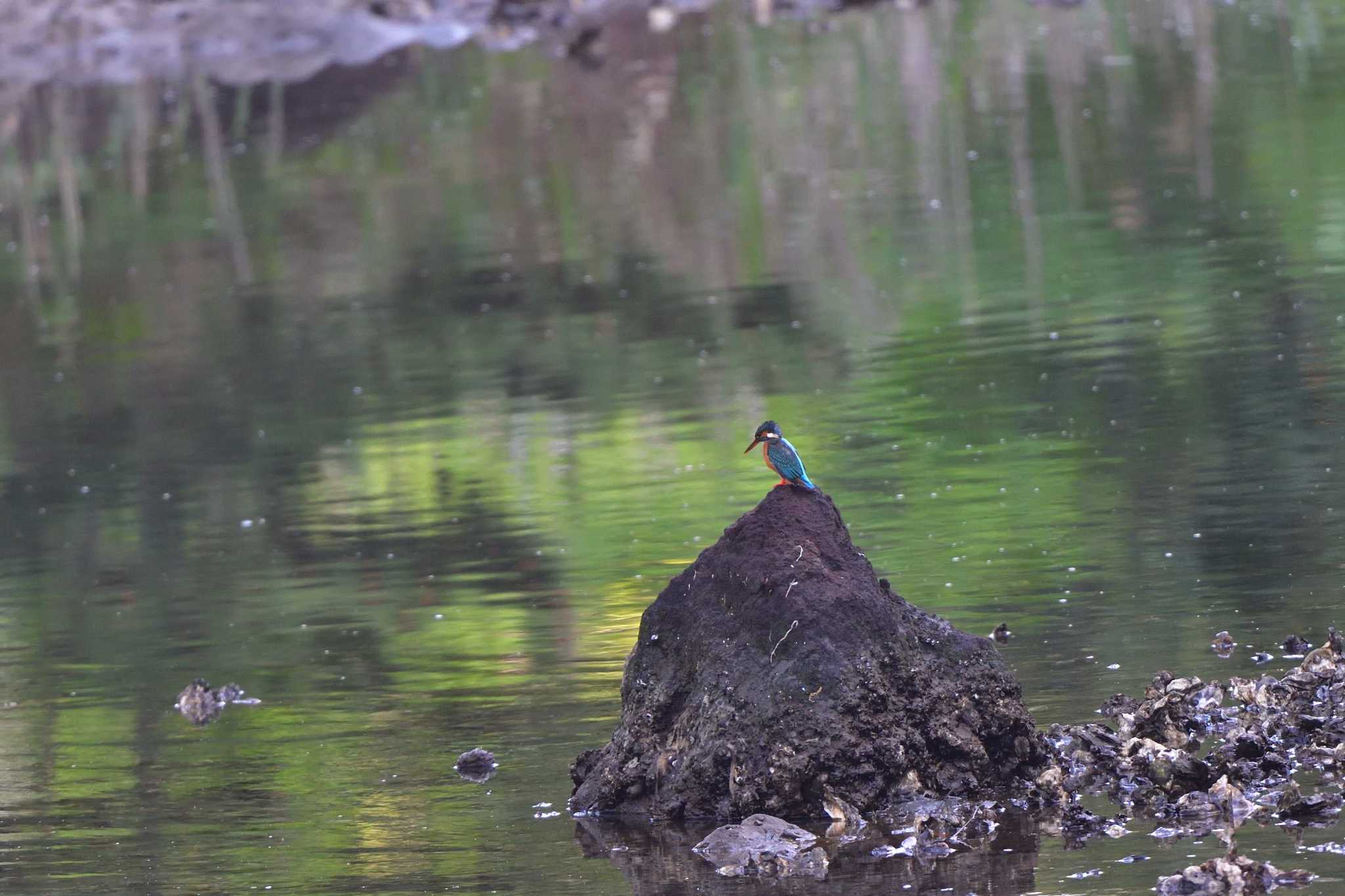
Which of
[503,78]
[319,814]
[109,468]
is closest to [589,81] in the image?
[503,78]

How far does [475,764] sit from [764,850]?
7.38ft

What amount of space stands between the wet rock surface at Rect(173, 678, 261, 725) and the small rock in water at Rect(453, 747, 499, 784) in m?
2.40

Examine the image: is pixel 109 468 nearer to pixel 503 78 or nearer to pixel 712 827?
pixel 712 827

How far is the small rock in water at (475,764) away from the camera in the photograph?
11.4 meters

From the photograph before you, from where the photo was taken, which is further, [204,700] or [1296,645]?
[204,700]

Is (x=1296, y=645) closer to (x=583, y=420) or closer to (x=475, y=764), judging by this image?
(x=475, y=764)

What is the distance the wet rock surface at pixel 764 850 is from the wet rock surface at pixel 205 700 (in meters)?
4.48

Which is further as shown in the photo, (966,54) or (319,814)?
(966,54)

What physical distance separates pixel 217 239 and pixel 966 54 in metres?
15.7

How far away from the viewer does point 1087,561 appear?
1405cm

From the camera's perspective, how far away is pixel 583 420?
20.1 meters

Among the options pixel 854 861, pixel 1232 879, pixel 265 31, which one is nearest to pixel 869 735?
pixel 854 861

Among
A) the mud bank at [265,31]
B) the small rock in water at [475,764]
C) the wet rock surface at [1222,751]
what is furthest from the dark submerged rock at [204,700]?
the mud bank at [265,31]

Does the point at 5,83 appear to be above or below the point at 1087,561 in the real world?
above
